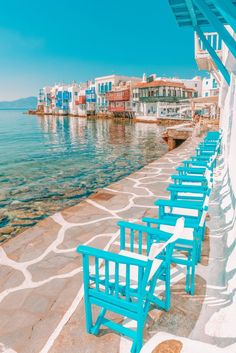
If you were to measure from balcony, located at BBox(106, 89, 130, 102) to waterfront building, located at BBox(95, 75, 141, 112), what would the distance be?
9.75 ft

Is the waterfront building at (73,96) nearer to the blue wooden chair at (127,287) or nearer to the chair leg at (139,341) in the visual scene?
the blue wooden chair at (127,287)

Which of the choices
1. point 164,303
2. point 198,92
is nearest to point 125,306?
point 164,303

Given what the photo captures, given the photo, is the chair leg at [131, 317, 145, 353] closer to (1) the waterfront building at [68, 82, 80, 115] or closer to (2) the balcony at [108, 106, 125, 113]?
(2) the balcony at [108, 106, 125, 113]

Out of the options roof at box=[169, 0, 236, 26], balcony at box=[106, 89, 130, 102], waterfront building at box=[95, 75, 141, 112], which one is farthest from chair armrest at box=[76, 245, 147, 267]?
waterfront building at box=[95, 75, 141, 112]

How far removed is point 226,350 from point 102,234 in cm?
303

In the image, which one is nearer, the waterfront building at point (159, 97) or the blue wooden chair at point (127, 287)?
the blue wooden chair at point (127, 287)

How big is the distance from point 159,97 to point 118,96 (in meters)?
14.4

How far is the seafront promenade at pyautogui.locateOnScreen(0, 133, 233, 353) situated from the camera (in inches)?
105

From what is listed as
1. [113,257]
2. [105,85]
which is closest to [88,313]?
[113,257]

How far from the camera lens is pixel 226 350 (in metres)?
2.34

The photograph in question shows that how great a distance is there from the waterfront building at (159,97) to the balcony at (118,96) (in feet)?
6.54

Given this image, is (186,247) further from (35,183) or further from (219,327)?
(35,183)

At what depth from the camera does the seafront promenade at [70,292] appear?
2674 millimetres

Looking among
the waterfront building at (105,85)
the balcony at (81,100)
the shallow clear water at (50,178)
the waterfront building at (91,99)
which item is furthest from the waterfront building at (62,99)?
the shallow clear water at (50,178)
